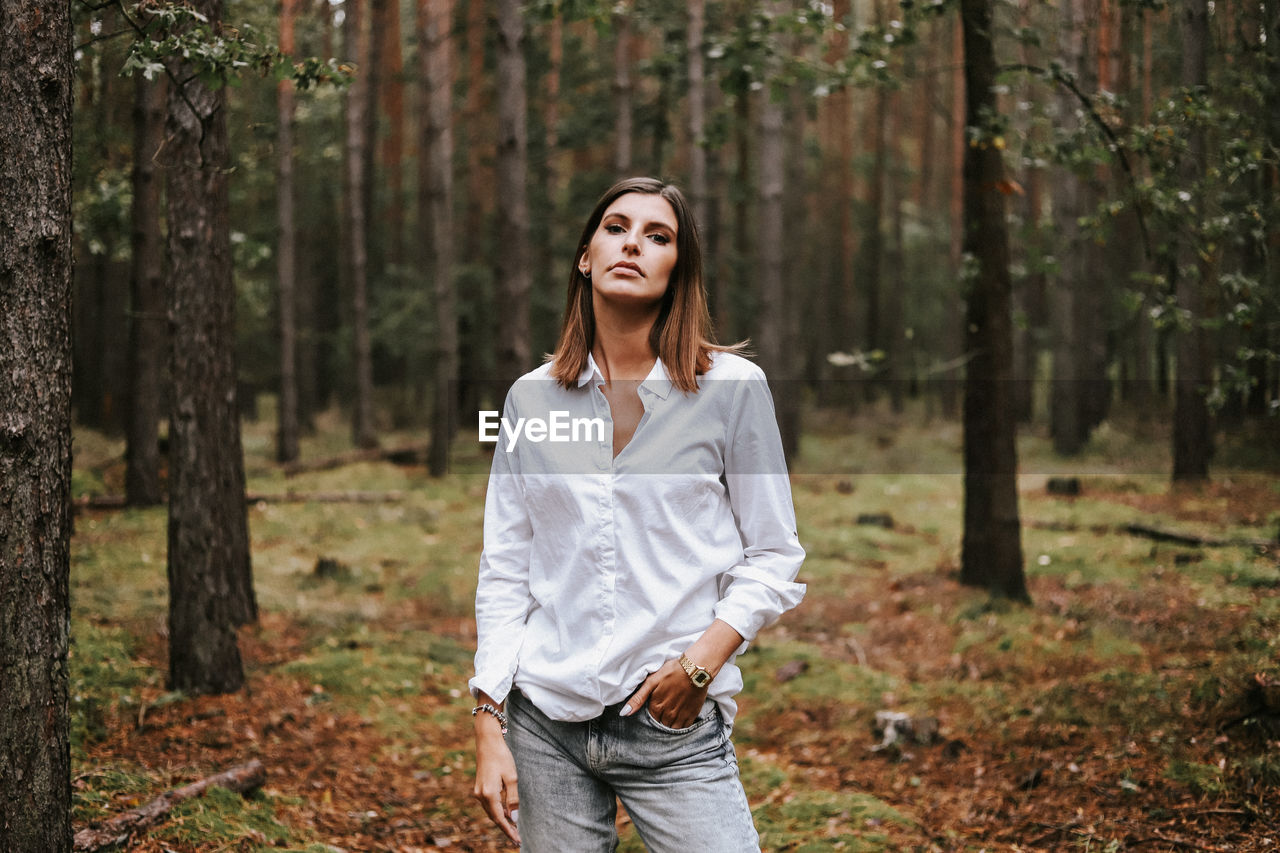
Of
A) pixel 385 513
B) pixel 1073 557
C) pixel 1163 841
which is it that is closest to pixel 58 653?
pixel 1163 841

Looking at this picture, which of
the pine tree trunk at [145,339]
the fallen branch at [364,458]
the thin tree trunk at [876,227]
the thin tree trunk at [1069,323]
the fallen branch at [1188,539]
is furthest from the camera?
the thin tree trunk at [876,227]

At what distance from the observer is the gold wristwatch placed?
224 centimetres

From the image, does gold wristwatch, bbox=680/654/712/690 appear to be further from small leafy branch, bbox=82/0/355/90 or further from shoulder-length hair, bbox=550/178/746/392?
small leafy branch, bbox=82/0/355/90

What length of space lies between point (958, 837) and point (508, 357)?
8571mm

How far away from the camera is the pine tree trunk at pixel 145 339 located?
12047 mm

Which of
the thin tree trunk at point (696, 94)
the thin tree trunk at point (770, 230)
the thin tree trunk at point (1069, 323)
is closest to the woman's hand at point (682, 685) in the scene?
the thin tree trunk at point (770, 230)

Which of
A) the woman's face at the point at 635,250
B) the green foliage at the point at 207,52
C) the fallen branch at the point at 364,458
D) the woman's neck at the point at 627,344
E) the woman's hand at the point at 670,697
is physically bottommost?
the fallen branch at the point at 364,458

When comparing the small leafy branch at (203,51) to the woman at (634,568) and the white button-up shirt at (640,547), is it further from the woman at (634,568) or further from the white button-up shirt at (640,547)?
the white button-up shirt at (640,547)

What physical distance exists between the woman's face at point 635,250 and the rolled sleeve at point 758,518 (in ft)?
1.21

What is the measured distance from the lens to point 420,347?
2423 cm

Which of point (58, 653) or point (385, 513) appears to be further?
point (385, 513)

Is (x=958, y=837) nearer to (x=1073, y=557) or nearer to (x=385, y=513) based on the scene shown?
(x=1073, y=557)

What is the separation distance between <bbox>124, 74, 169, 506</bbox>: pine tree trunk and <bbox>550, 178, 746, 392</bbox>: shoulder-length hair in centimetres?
1052

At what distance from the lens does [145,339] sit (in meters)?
12.5
